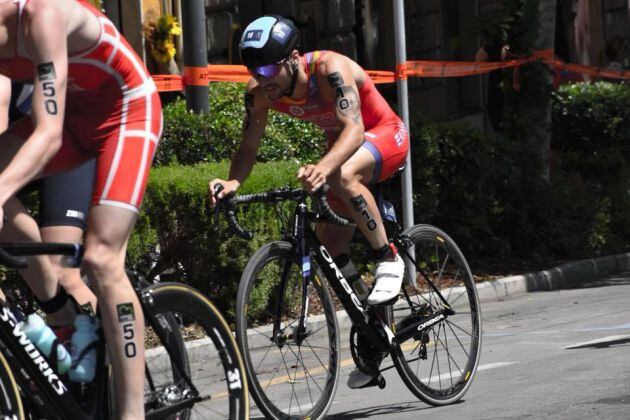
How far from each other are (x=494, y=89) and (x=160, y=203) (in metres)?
7.73

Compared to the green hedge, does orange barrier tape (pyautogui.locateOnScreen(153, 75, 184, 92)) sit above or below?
above

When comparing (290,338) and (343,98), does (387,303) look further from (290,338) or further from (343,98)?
(343,98)

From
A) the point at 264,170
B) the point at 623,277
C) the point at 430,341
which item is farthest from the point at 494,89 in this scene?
the point at 430,341

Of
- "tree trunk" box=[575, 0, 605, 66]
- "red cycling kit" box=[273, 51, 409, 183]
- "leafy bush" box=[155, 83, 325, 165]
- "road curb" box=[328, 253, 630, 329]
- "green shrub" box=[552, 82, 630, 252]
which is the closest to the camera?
"red cycling kit" box=[273, 51, 409, 183]

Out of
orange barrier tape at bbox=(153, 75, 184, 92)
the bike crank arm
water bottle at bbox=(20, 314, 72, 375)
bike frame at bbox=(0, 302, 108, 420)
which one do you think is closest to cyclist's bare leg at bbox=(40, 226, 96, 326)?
water bottle at bbox=(20, 314, 72, 375)

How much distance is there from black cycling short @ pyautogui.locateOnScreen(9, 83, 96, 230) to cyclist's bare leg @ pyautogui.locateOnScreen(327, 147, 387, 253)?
1352 mm

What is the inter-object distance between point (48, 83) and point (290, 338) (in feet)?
6.96

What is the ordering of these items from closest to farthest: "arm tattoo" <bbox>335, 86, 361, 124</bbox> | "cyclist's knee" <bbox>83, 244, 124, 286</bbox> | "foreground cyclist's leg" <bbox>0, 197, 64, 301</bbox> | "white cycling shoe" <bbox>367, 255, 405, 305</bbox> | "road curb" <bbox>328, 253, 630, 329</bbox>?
"cyclist's knee" <bbox>83, 244, 124, 286</bbox> < "foreground cyclist's leg" <bbox>0, 197, 64, 301</bbox> < "arm tattoo" <bbox>335, 86, 361, 124</bbox> < "white cycling shoe" <bbox>367, 255, 405, 305</bbox> < "road curb" <bbox>328, 253, 630, 329</bbox>

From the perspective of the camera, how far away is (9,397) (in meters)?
4.00

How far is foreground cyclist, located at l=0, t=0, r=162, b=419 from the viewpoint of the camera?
4.03 metres

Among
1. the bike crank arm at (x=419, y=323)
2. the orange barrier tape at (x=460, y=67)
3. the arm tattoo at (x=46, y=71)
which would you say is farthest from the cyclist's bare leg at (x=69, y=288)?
the orange barrier tape at (x=460, y=67)

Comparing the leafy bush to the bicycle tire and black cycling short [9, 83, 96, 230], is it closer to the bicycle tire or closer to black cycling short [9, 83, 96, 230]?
black cycling short [9, 83, 96, 230]

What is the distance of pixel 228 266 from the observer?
8828 mm

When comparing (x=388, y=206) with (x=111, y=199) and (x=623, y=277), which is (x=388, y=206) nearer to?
(x=111, y=199)
